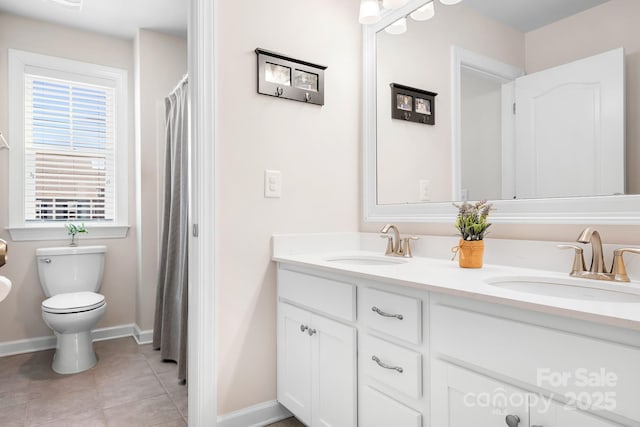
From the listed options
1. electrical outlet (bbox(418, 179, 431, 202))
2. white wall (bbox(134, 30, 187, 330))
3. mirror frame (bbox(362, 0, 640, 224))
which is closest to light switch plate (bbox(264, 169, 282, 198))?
mirror frame (bbox(362, 0, 640, 224))

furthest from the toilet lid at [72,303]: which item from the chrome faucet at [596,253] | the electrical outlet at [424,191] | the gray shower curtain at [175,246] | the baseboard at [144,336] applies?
the chrome faucet at [596,253]

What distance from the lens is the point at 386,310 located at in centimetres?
123

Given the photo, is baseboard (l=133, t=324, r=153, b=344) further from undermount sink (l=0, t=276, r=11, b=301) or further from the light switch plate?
undermount sink (l=0, t=276, r=11, b=301)

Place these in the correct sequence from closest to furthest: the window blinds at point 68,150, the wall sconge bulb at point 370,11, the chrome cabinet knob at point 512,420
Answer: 1. the chrome cabinet knob at point 512,420
2. the wall sconge bulb at point 370,11
3. the window blinds at point 68,150

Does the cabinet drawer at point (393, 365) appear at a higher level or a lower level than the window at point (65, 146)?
lower

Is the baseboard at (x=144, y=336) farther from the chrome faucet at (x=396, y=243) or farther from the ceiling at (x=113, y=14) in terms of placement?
the ceiling at (x=113, y=14)

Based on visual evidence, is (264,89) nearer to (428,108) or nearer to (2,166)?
(428,108)

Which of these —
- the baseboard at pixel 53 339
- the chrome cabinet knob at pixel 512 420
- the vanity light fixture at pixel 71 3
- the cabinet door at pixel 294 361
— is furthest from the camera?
the baseboard at pixel 53 339

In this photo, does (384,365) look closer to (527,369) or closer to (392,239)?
(527,369)

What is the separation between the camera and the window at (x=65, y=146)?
278 cm

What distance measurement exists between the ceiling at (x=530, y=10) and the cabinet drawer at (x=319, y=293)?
3.84 ft

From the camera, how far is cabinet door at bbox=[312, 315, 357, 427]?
136 cm

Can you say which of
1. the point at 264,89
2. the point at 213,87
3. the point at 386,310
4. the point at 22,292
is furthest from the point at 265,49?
the point at 22,292

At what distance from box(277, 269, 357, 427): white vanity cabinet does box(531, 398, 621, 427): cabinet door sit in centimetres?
62
